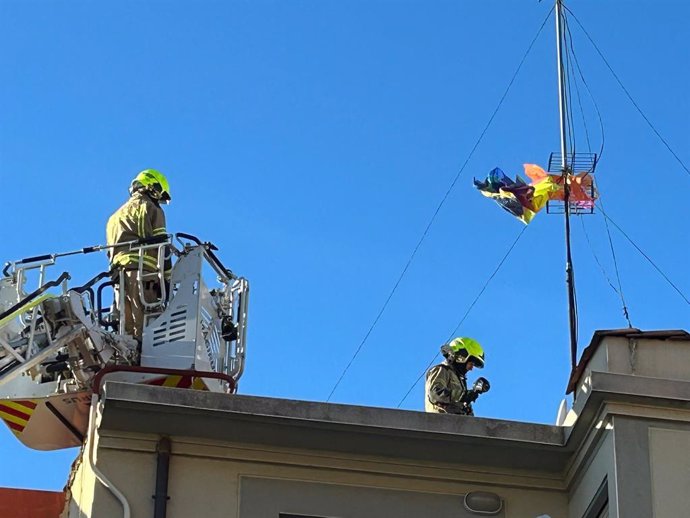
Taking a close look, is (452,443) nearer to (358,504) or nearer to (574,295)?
(358,504)

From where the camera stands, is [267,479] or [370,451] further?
[370,451]

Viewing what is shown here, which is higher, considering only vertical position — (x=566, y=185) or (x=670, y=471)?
(x=566, y=185)

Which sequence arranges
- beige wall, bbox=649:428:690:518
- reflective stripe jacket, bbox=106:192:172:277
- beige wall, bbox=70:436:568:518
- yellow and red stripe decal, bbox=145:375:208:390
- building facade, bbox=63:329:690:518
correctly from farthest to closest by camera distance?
1. reflective stripe jacket, bbox=106:192:172:277
2. yellow and red stripe decal, bbox=145:375:208:390
3. beige wall, bbox=70:436:568:518
4. building facade, bbox=63:329:690:518
5. beige wall, bbox=649:428:690:518

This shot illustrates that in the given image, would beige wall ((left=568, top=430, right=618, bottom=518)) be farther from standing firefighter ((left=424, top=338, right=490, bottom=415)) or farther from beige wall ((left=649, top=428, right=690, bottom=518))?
standing firefighter ((left=424, top=338, right=490, bottom=415))

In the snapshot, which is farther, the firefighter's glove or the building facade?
the firefighter's glove

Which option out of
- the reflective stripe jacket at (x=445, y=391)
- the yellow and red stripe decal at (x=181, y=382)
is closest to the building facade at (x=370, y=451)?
the yellow and red stripe decal at (x=181, y=382)

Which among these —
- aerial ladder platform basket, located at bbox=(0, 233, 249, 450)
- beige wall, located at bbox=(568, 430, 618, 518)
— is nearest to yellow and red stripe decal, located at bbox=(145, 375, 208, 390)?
aerial ladder platform basket, located at bbox=(0, 233, 249, 450)

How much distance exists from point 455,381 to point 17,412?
4702 mm

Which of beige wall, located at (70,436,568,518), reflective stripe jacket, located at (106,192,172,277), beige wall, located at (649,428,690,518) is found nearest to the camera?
beige wall, located at (649,428,690,518)

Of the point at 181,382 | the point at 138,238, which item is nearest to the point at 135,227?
the point at 138,238

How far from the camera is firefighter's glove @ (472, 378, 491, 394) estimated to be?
2261 cm

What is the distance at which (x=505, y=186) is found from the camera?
97.6 feet

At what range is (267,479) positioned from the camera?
19.4 metres

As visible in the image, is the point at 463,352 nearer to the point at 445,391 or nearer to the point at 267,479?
the point at 445,391
